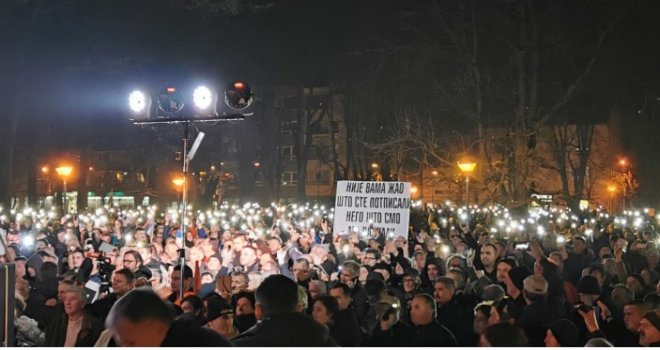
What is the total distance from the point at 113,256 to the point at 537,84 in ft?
56.1

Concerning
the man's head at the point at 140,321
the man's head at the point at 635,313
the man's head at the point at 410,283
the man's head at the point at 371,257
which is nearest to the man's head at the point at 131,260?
the man's head at the point at 371,257

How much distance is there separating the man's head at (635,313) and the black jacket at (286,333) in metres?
3.39

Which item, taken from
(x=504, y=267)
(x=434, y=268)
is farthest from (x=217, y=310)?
(x=434, y=268)

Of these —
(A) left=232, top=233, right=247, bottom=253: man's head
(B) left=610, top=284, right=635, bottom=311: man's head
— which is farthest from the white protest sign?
(B) left=610, top=284, right=635, bottom=311: man's head

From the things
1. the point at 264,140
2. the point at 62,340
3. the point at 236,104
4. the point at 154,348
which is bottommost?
the point at 62,340

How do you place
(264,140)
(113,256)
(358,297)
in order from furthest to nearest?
(264,140) → (113,256) → (358,297)

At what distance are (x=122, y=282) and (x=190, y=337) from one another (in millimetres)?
3878

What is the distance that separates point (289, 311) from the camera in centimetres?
447

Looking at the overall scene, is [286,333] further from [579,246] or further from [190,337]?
[579,246]

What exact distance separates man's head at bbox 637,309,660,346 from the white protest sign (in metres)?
9.34

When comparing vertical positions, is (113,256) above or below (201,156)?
below

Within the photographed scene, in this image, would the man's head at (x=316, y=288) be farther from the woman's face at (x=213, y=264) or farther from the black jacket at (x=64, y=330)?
the woman's face at (x=213, y=264)

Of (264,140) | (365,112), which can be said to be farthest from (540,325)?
(264,140)

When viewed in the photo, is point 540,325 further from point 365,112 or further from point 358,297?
point 365,112
